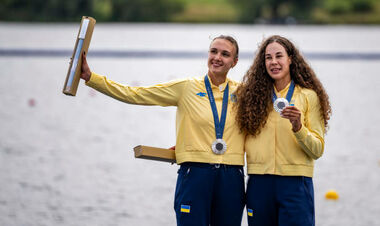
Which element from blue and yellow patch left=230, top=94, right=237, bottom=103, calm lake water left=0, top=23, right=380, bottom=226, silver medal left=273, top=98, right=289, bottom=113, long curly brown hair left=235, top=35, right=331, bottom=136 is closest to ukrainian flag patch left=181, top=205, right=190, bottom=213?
long curly brown hair left=235, top=35, right=331, bottom=136

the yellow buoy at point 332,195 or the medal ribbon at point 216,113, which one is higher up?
the medal ribbon at point 216,113

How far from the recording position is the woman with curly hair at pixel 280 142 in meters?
3.01

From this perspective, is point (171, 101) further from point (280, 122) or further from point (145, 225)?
point (145, 225)

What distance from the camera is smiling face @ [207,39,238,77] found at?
316 centimetres

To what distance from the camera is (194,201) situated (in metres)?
3.10

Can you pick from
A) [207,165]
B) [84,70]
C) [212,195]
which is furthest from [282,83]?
[84,70]

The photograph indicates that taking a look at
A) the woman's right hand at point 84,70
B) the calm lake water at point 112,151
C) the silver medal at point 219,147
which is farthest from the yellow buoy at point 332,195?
the woman's right hand at point 84,70

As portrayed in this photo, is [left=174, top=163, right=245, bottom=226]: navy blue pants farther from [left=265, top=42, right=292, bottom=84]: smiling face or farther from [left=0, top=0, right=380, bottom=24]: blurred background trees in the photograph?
[left=0, top=0, right=380, bottom=24]: blurred background trees

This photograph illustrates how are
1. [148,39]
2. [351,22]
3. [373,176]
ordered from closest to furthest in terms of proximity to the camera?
[373,176]
[148,39]
[351,22]

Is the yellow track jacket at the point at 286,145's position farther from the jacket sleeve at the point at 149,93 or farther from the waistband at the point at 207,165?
the jacket sleeve at the point at 149,93

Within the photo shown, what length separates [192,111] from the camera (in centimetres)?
317

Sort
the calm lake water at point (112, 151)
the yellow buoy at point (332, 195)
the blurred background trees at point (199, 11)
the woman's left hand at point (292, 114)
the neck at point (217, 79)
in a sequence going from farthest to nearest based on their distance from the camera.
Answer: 1. the blurred background trees at point (199, 11)
2. the yellow buoy at point (332, 195)
3. the calm lake water at point (112, 151)
4. the neck at point (217, 79)
5. the woman's left hand at point (292, 114)

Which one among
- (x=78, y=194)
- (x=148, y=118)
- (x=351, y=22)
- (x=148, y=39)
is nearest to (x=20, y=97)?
(x=148, y=118)

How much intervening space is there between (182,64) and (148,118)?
7.00 m
